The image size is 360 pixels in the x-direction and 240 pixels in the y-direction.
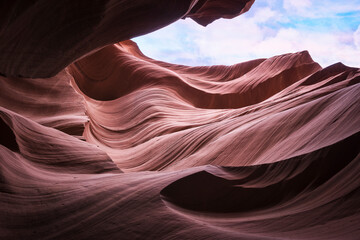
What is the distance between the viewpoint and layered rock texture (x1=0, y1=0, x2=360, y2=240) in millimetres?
1491

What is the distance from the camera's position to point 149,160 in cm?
382

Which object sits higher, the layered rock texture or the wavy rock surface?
the wavy rock surface

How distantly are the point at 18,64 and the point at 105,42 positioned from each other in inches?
35.9

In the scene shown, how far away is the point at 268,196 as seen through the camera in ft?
5.81

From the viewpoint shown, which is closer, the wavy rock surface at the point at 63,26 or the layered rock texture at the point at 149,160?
the layered rock texture at the point at 149,160

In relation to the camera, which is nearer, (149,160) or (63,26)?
(63,26)

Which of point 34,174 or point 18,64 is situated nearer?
point 34,174

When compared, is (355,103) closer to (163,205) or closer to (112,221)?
(163,205)

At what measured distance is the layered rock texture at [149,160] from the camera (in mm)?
1491

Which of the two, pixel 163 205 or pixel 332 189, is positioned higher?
pixel 332 189

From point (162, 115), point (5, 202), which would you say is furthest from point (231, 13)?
point (5, 202)

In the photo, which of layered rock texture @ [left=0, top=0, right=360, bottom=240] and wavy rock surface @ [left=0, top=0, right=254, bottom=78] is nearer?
layered rock texture @ [left=0, top=0, right=360, bottom=240]

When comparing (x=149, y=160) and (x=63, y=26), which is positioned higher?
(x=63, y=26)

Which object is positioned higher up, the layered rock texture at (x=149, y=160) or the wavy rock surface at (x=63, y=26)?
the wavy rock surface at (x=63, y=26)
